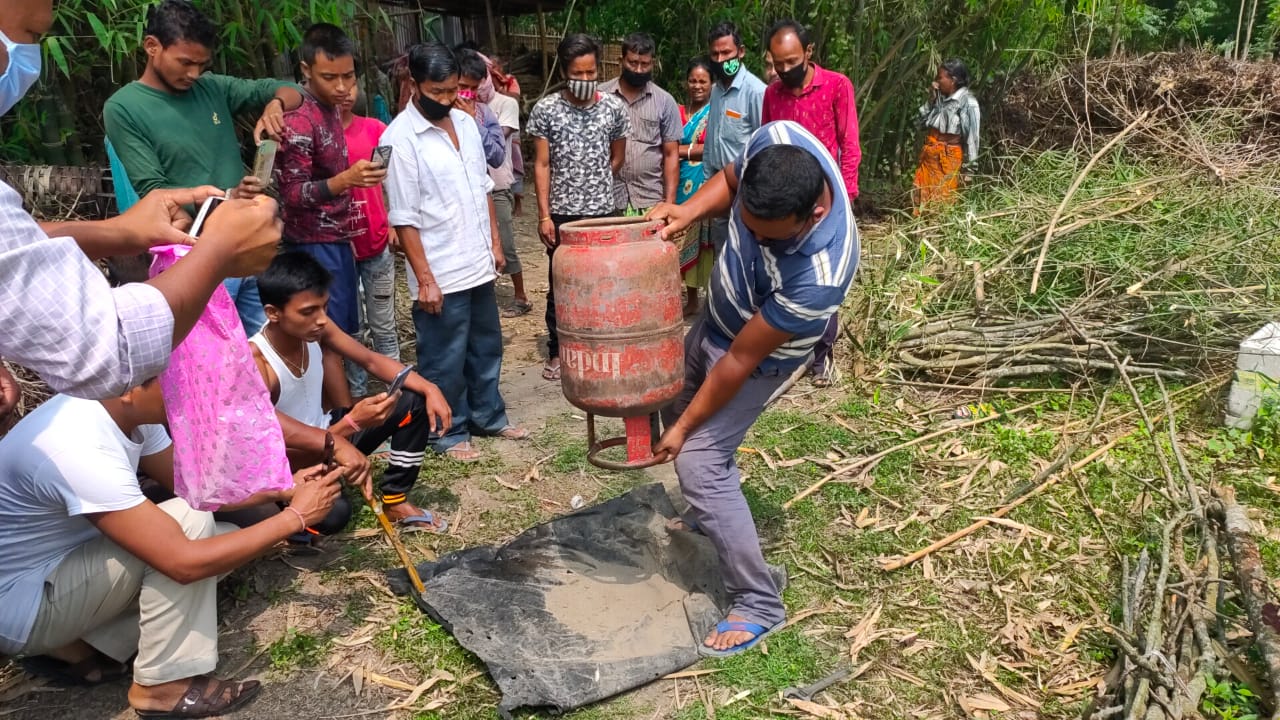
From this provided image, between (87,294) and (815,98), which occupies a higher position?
(815,98)

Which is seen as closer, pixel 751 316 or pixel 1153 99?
pixel 751 316

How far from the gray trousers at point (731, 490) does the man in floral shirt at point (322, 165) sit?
1.98m

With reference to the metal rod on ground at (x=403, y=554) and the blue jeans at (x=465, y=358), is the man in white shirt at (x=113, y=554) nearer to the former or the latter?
the metal rod on ground at (x=403, y=554)

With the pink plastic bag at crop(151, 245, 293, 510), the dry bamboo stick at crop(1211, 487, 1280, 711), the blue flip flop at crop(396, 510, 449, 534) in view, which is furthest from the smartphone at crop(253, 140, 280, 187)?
the dry bamboo stick at crop(1211, 487, 1280, 711)

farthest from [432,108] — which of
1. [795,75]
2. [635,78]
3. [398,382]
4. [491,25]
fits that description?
[491,25]

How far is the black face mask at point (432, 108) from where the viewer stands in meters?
4.05

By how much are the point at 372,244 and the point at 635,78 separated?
232 centimetres

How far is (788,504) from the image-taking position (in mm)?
4039

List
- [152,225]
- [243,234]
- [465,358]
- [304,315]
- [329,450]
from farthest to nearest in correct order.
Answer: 1. [465,358]
2. [304,315]
3. [329,450]
4. [152,225]
5. [243,234]

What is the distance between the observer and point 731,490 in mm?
3107

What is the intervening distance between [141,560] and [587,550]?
5.53ft

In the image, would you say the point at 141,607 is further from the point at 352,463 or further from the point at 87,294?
the point at 87,294

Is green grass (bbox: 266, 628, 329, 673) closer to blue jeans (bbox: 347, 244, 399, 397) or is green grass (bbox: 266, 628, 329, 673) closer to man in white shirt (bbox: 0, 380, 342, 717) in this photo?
man in white shirt (bbox: 0, 380, 342, 717)

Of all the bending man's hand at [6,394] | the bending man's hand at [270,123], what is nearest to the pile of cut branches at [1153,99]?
the bending man's hand at [270,123]
